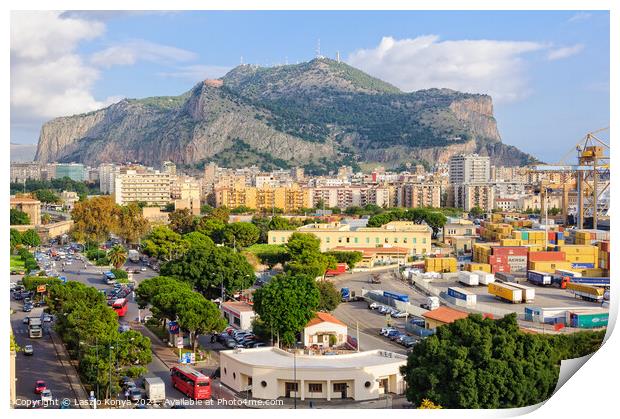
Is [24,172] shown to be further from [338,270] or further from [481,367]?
[481,367]

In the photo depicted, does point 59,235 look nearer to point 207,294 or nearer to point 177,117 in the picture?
point 207,294

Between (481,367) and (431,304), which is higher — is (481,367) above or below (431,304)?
above

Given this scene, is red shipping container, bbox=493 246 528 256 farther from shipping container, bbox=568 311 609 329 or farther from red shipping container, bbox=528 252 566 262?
shipping container, bbox=568 311 609 329

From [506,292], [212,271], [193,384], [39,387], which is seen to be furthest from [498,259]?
[39,387]

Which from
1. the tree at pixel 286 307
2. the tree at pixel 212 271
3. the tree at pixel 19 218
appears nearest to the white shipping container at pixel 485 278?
the tree at pixel 212 271

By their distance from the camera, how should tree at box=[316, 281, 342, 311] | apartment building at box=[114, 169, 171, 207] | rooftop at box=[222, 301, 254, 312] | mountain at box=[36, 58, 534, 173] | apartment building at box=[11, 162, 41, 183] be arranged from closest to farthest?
rooftop at box=[222, 301, 254, 312] < tree at box=[316, 281, 342, 311] < apartment building at box=[114, 169, 171, 207] < apartment building at box=[11, 162, 41, 183] < mountain at box=[36, 58, 534, 173]

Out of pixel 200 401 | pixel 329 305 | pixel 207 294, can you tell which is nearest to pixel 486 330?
pixel 200 401

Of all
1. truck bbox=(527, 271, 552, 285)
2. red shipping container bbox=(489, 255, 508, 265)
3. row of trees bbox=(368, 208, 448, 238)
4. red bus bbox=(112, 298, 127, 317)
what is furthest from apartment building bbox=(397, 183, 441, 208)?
red bus bbox=(112, 298, 127, 317)
